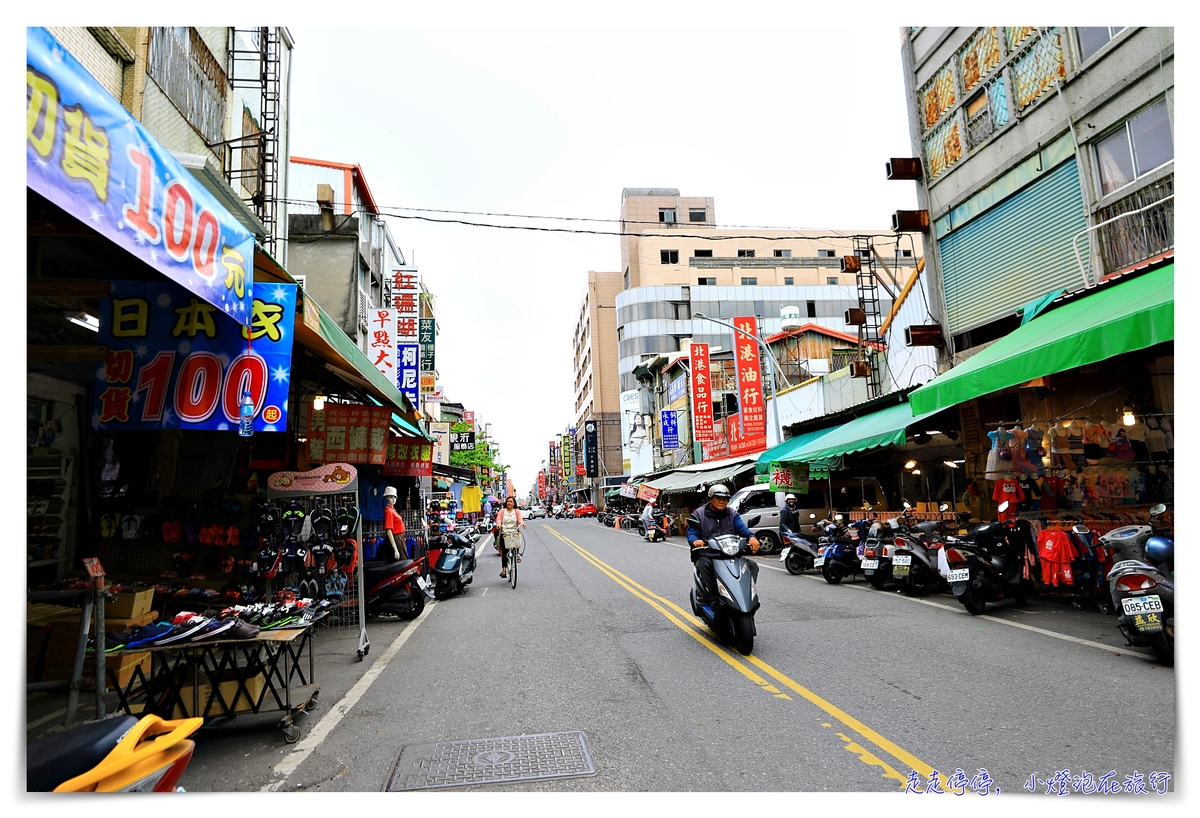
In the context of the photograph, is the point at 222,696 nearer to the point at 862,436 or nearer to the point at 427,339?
the point at 862,436

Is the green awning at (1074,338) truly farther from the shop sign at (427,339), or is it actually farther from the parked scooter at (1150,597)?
the shop sign at (427,339)

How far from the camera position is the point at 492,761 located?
4289 millimetres

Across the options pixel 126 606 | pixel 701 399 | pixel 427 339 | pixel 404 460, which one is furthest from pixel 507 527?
pixel 701 399

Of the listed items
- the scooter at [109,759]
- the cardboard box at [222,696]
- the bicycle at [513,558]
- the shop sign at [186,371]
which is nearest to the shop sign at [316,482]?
the shop sign at [186,371]

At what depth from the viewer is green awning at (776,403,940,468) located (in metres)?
14.2

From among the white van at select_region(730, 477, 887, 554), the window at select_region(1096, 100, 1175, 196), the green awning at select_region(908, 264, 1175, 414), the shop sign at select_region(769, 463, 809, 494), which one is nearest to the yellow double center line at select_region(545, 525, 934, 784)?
the green awning at select_region(908, 264, 1175, 414)

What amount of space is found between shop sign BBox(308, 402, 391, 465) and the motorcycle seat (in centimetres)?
754

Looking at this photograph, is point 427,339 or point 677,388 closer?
point 427,339

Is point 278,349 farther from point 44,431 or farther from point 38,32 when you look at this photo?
point 44,431

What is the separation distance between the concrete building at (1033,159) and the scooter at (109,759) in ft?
43.6

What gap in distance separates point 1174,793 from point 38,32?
7.00 m

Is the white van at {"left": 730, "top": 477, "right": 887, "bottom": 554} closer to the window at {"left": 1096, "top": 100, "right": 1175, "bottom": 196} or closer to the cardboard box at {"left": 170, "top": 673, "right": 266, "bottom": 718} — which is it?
the window at {"left": 1096, "top": 100, "right": 1175, "bottom": 196}

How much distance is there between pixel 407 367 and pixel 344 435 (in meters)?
11.5

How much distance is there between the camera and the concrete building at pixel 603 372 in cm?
8331
